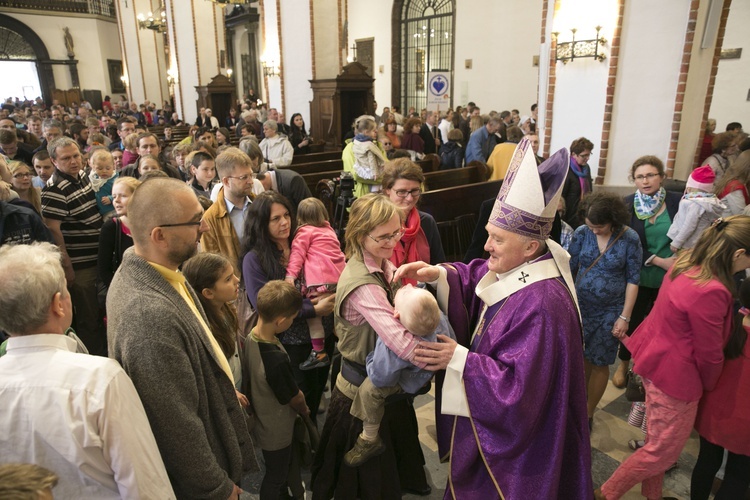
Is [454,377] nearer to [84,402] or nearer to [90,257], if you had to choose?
[84,402]

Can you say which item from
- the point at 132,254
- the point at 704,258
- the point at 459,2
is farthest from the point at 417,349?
the point at 459,2

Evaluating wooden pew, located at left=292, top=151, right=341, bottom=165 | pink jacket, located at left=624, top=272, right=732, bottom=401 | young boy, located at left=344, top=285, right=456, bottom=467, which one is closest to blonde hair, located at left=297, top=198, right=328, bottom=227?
young boy, located at left=344, top=285, right=456, bottom=467

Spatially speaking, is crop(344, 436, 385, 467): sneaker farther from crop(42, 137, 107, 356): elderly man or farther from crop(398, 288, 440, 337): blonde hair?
crop(42, 137, 107, 356): elderly man

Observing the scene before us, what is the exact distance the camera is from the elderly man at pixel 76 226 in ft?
11.4

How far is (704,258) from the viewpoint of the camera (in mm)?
2129

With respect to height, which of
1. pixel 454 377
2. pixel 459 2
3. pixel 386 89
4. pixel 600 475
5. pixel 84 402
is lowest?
pixel 600 475

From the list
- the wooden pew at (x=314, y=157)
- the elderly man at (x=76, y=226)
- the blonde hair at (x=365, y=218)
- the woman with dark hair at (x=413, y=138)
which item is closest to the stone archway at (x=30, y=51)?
the wooden pew at (x=314, y=157)

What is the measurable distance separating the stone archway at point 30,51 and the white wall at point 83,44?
21 cm

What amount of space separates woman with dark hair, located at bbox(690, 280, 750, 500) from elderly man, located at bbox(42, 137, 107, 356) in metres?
3.85

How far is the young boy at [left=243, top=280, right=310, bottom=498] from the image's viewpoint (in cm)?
216

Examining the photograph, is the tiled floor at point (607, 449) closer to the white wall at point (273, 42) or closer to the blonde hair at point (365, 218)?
the blonde hair at point (365, 218)

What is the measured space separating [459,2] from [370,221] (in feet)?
46.2

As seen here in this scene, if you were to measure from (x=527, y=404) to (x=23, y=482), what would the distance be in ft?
4.45

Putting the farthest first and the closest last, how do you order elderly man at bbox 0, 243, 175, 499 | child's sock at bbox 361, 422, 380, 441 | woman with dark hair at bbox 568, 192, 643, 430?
1. woman with dark hair at bbox 568, 192, 643, 430
2. child's sock at bbox 361, 422, 380, 441
3. elderly man at bbox 0, 243, 175, 499
